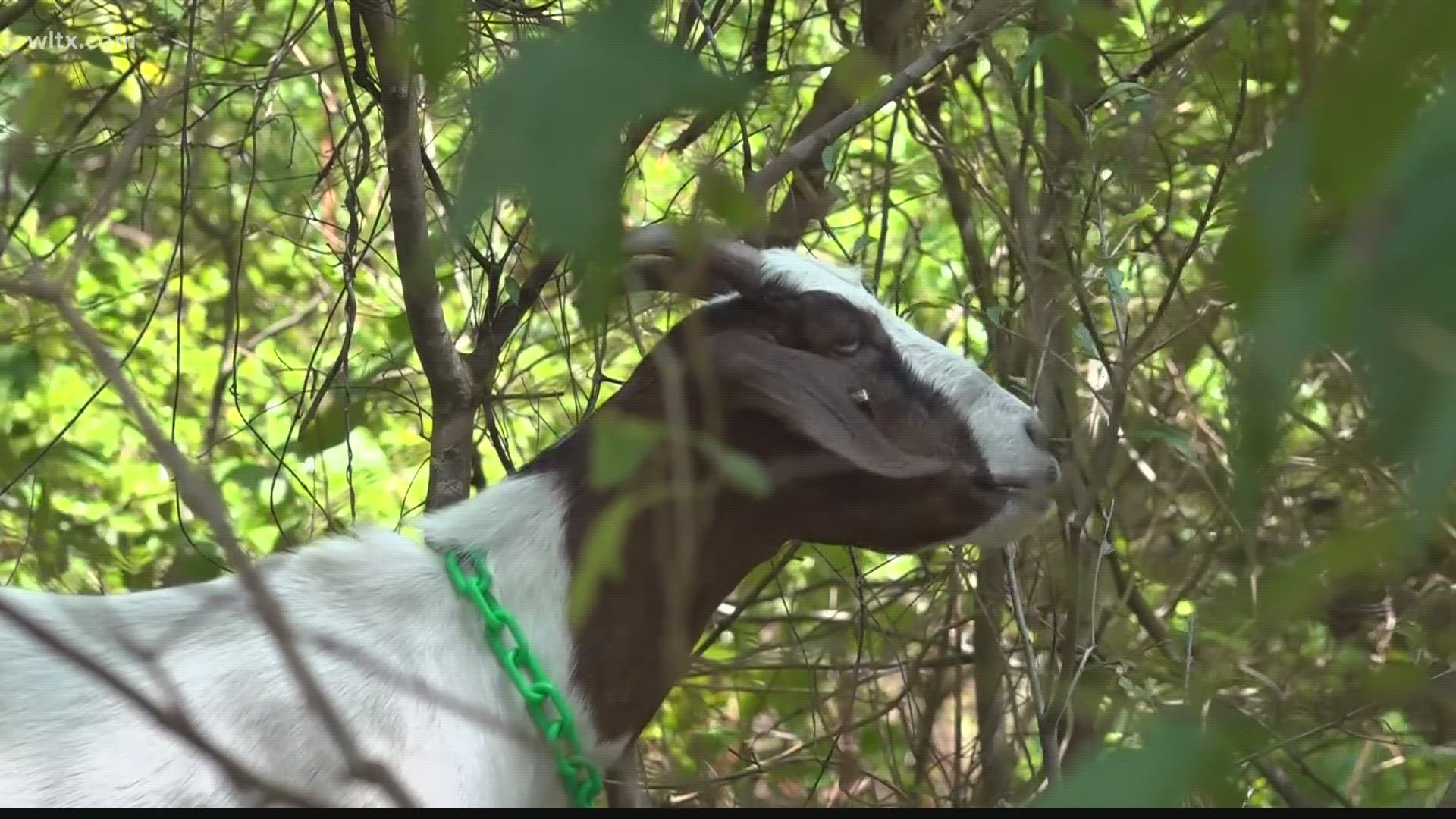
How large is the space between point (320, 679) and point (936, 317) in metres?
3.09

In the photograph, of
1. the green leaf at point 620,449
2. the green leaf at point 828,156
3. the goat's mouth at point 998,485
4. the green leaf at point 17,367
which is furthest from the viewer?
the green leaf at point 17,367

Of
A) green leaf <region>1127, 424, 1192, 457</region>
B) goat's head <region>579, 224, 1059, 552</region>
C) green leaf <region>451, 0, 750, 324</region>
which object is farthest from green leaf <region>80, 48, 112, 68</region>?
green leaf <region>451, 0, 750, 324</region>

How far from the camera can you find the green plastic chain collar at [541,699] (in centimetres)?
223

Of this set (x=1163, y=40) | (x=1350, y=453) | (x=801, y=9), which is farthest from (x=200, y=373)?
(x=1350, y=453)

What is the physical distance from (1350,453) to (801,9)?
282 cm

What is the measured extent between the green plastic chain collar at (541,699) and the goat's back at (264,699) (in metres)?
0.03

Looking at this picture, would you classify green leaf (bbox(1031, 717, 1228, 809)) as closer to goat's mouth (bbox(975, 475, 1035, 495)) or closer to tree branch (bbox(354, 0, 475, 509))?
goat's mouth (bbox(975, 475, 1035, 495))

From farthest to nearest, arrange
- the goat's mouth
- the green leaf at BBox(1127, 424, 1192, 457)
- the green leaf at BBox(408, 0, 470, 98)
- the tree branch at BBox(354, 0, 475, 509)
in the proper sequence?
the green leaf at BBox(1127, 424, 1192, 457) < the tree branch at BBox(354, 0, 475, 509) < the goat's mouth < the green leaf at BBox(408, 0, 470, 98)

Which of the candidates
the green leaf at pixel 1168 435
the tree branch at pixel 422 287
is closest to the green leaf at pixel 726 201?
the tree branch at pixel 422 287

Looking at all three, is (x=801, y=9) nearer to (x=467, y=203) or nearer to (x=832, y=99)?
(x=832, y=99)

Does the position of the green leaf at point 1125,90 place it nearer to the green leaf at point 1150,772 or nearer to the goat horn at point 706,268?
the goat horn at point 706,268

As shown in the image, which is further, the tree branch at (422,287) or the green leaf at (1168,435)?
the green leaf at (1168,435)

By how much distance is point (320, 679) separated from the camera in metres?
2.15

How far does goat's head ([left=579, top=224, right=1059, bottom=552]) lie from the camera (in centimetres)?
227
